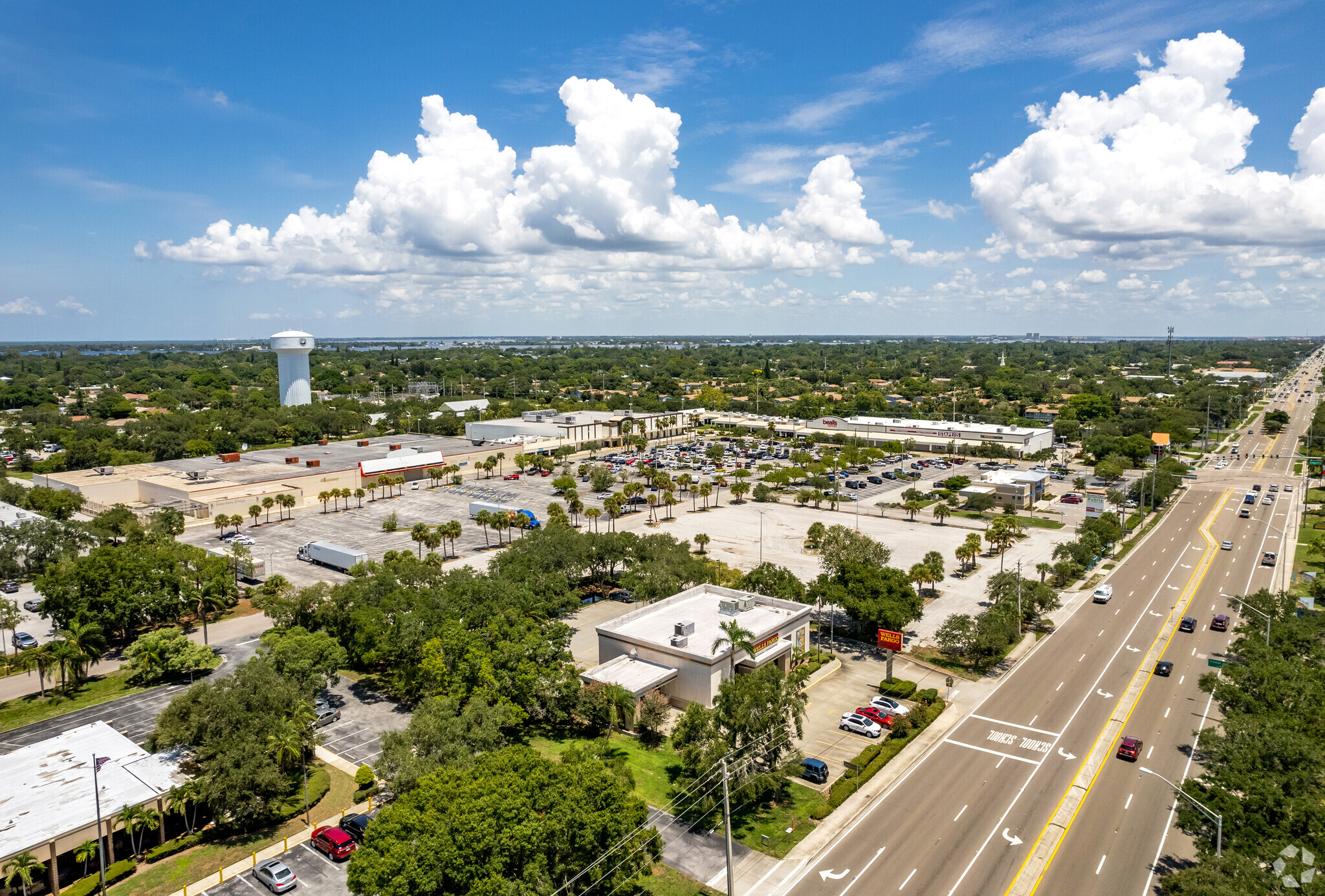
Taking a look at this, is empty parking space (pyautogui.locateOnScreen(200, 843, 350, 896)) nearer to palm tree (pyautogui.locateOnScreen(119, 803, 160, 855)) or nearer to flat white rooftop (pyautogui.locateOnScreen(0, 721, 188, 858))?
palm tree (pyautogui.locateOnScreen(119, 803, 160, 855))

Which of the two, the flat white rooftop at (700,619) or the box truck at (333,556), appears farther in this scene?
the box truck at (333,556)

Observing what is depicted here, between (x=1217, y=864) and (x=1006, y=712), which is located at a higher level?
(x=1217, y=864)

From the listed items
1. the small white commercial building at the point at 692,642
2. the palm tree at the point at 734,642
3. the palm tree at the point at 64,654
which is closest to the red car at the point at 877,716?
the small white commercial building at the point at 692,642

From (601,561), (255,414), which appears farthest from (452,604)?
(255,414)

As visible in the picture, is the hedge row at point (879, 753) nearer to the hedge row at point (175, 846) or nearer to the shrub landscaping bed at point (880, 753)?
the shrub landscaping bed at point (880, 753)

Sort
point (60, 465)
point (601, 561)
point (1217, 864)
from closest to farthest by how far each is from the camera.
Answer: point (1217, 864)
point (601, 561)
point (60, 465)

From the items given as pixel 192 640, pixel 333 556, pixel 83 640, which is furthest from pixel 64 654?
pixel 333 556

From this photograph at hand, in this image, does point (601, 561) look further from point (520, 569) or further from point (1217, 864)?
point (1217, 864)
